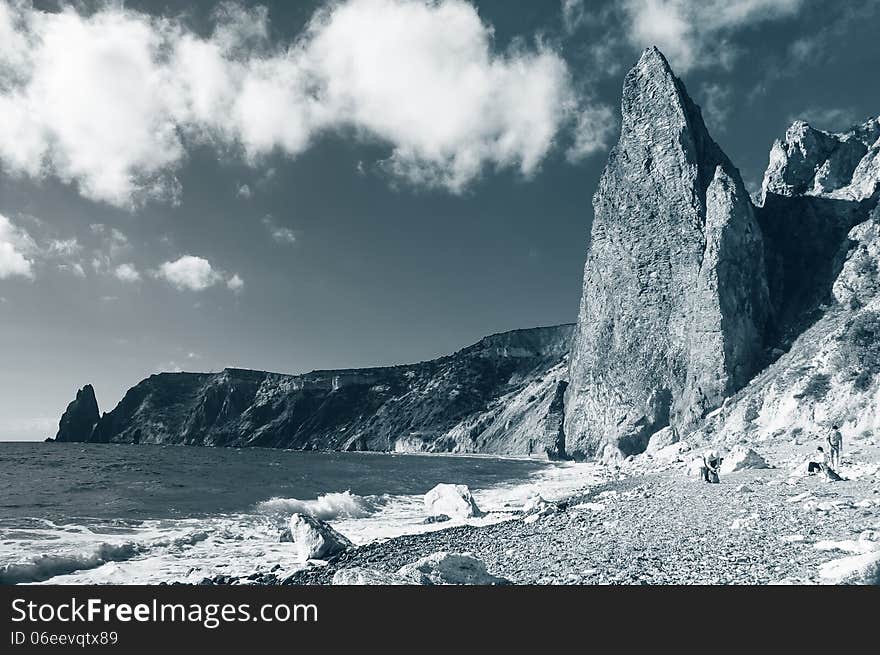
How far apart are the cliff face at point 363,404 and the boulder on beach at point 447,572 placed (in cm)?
10610

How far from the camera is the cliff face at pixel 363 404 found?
12519 centimetres

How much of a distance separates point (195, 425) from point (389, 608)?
17895cm

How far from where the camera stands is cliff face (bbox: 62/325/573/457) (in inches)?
4929

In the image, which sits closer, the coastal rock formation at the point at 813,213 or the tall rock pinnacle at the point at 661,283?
the tall rock pinnacle at the point at 661,283

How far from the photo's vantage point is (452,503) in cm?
1870

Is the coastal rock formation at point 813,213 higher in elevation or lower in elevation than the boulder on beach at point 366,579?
higher

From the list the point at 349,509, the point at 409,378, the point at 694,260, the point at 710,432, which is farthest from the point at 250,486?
the point at 409,378

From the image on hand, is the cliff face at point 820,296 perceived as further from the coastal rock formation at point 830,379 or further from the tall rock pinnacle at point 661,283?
the tall rock pinnacle at point 661,283

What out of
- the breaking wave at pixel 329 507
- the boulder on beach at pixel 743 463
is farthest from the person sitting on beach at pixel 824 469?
the breaking wave at pixel 329 507

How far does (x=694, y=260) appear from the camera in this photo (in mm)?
61594

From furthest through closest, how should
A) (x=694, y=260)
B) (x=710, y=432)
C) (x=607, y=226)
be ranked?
(x=607, y=226), (x=694, y=260), (x=710, y=432)

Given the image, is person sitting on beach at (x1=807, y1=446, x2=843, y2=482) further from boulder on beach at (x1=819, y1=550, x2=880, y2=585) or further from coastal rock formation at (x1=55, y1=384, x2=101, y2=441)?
coastal rock formation at (x1=55, y1=384, x2=101, y2=441)

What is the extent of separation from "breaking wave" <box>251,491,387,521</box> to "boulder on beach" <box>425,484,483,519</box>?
108 inches

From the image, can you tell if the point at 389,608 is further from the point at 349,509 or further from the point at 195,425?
the point at 195,425
